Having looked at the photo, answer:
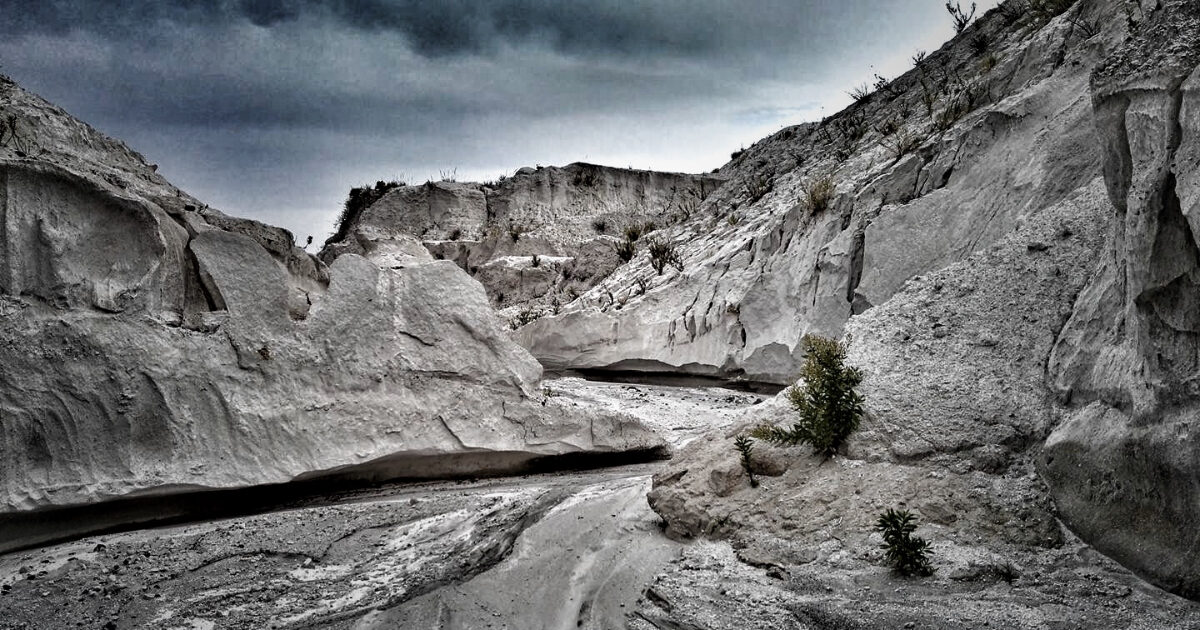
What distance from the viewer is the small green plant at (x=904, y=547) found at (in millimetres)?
3531

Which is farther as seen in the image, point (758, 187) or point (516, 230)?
point (516, 230)

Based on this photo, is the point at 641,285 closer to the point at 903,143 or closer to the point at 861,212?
the point at 861,212

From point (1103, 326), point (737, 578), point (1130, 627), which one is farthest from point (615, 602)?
point (1103, 326)

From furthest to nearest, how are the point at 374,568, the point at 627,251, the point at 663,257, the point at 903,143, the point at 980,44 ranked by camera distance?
the point at 627,251
the point at 663,257
the point at 980,44
the point at 903,143
the point at 374,568

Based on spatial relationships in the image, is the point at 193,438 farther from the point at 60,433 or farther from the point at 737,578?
the point at 737,578

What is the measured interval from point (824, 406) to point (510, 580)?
2.31 m

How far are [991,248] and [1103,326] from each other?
207 centimetres

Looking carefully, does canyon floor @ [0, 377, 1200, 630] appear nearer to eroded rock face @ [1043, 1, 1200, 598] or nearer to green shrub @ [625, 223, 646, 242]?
eroded rock face @ [1043, 1, 1200, 598]

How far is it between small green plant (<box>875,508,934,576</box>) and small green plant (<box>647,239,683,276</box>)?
907 centimetres

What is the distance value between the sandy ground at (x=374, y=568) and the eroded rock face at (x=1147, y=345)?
227 centimetres

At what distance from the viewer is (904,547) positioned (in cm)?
356

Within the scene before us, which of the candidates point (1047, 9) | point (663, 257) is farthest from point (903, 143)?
point (663, 257)

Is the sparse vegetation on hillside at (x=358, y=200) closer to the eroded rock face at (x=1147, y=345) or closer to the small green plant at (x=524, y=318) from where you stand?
the small green plant at (x=524, y=318)

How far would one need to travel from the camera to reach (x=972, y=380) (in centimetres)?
468
